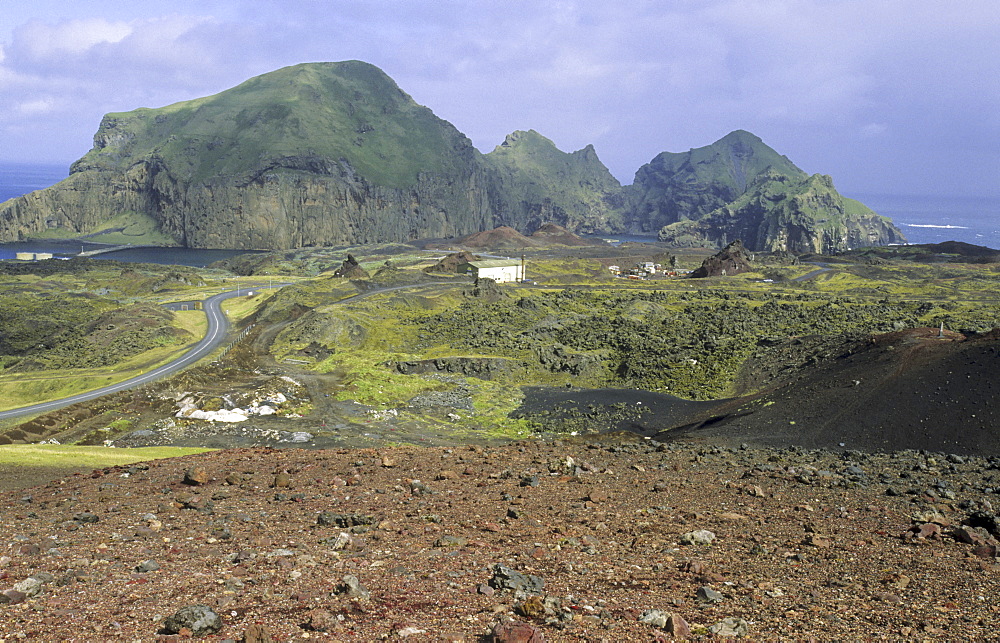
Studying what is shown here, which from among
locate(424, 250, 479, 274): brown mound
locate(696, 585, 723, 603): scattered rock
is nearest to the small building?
locate(424, 250, 479, 274): brown mound

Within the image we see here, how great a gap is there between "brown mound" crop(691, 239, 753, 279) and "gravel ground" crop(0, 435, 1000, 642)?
449ft

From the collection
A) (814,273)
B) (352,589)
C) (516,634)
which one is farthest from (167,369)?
(814,273)

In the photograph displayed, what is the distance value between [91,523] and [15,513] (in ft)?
11.4

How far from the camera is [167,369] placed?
70625 millimetres

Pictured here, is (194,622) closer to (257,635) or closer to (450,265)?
(257,635)

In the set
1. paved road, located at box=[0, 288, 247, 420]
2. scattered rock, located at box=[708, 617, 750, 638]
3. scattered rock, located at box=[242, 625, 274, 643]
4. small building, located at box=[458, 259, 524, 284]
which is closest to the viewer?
scattered rock, located at box=[242, 625, 274, 643]

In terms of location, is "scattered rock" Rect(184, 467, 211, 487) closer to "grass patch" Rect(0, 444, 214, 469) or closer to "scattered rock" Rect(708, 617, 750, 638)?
"grass patch" Rect(0, 444, 214, 469)

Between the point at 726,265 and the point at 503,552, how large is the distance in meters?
155

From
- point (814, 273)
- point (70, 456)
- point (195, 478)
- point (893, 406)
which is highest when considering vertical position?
point (814, 273)

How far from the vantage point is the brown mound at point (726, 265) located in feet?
512

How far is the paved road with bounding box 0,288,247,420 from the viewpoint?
188 feet

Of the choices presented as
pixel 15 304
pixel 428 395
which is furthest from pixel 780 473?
pixel 15 304

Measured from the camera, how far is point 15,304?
118125mm

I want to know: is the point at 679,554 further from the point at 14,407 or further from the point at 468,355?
the point at 14,407
